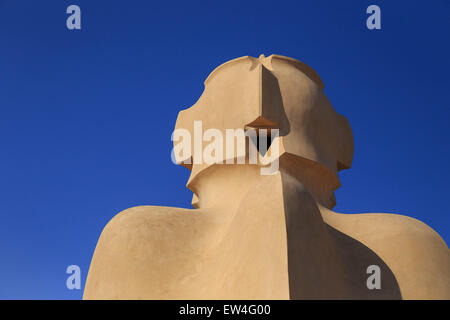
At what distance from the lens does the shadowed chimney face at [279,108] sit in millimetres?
8445

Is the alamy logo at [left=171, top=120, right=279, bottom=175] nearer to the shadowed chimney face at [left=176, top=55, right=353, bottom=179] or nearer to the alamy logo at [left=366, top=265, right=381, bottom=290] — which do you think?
the shadowed chimney face at [left=176, top=55, right=353, bottom=179]

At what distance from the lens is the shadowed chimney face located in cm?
845

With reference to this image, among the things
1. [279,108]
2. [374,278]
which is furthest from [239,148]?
[374,278]

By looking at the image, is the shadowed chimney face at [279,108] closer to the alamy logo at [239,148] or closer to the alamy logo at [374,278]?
the alamy logo at [239,148]

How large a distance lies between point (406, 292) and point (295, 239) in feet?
7.18

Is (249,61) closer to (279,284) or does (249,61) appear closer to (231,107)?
(231,107)

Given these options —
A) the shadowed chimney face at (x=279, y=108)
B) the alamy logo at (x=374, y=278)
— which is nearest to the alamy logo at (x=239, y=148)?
the shadowed chimney face at (x=279, y=108)

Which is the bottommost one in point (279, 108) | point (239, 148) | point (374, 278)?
point (374, 278)

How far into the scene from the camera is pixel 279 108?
865 centimetres

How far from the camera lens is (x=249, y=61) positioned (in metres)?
9.35

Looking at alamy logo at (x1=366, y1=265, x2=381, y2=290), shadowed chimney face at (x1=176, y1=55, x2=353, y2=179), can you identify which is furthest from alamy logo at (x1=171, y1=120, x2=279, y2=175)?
alamy logo at (x1=366, y1=265, x2=381, y2=290)

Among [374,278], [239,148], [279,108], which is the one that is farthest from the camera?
[279,108]

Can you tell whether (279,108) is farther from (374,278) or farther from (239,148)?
(374,278)
